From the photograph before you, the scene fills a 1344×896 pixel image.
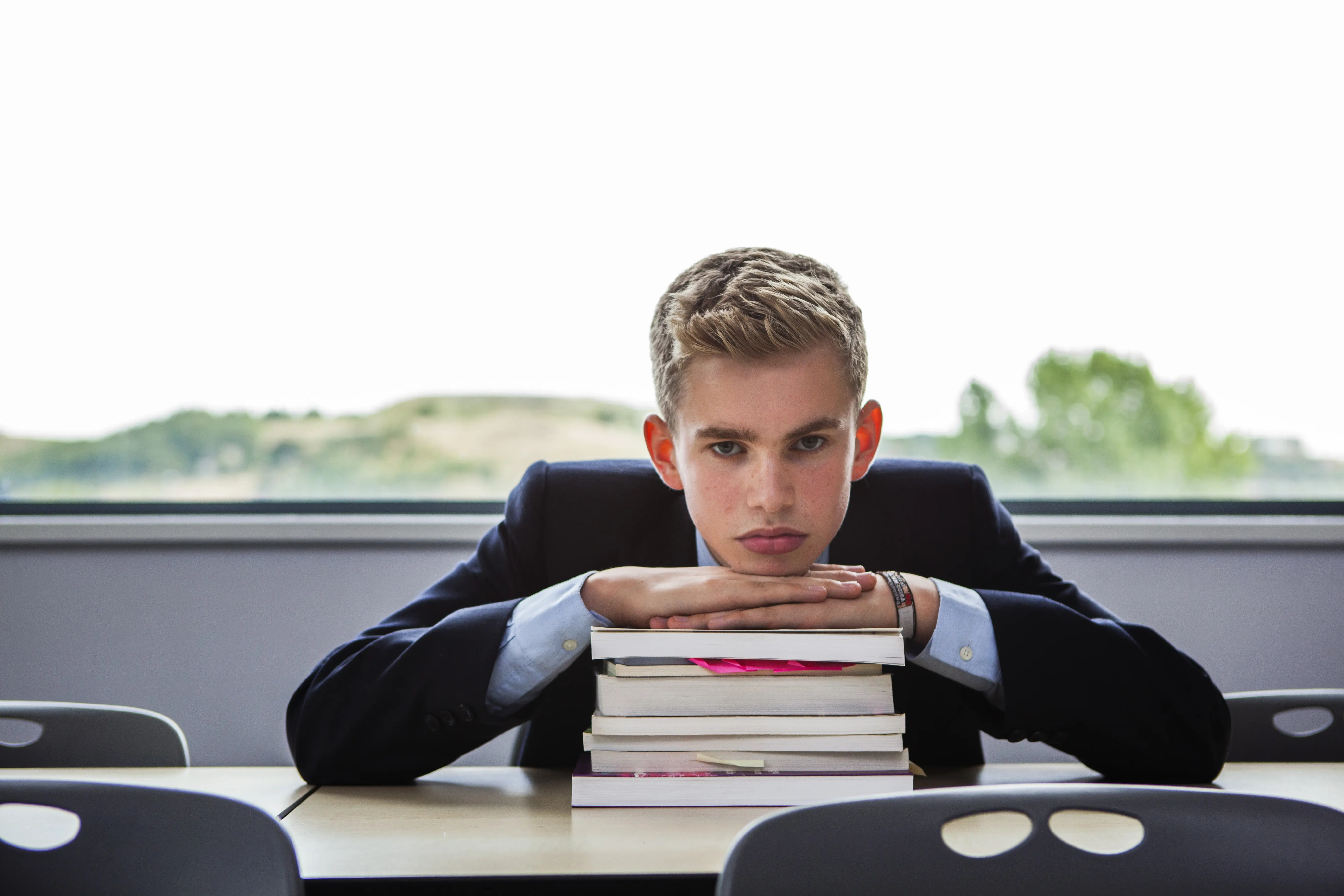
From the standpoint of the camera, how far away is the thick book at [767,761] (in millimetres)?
955

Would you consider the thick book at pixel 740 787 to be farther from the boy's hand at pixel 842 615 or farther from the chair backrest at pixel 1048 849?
the chair backrest at pixel 1048 849

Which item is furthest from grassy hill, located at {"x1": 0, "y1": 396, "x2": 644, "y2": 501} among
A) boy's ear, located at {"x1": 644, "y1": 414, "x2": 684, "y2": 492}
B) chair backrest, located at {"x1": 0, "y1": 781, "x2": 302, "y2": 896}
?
chair backrest, located at {"x1": 0, "y1": 781, "x2": 302, "y2": 896}

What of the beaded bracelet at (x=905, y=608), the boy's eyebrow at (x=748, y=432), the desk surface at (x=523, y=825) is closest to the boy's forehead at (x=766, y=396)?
the boy's eyebrow at (x=748, y=432)

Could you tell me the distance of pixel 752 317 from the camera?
4.03ft

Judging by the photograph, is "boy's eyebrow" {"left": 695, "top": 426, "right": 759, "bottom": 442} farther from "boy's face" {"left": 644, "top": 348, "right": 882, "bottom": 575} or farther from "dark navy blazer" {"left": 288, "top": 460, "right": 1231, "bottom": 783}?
"dark navy blazer" {"left": 288, "top": 460, "right": 1231, "bottom": 783}

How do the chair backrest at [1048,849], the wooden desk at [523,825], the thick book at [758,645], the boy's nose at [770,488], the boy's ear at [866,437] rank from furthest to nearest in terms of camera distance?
the boy's ear at [866,437], the boy's nose at [770,488], the thick book at [758,645], the wooden desk at [523,825], the chair backrest at [1048,849]

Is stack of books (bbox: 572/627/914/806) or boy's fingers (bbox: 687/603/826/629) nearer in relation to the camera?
stack of books (bbox: 572/627/914/806)

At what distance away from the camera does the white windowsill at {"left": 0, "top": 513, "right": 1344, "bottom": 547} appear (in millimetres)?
2383

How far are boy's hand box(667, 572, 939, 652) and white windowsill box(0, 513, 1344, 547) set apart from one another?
1.37m

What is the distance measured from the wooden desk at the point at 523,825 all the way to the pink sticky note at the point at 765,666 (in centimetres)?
14

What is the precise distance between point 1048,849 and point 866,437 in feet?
2.43

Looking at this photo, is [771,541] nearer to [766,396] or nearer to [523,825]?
[766,396]

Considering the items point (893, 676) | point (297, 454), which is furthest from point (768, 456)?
point (297, 454)

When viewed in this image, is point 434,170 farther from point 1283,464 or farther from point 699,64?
point 1283,464
